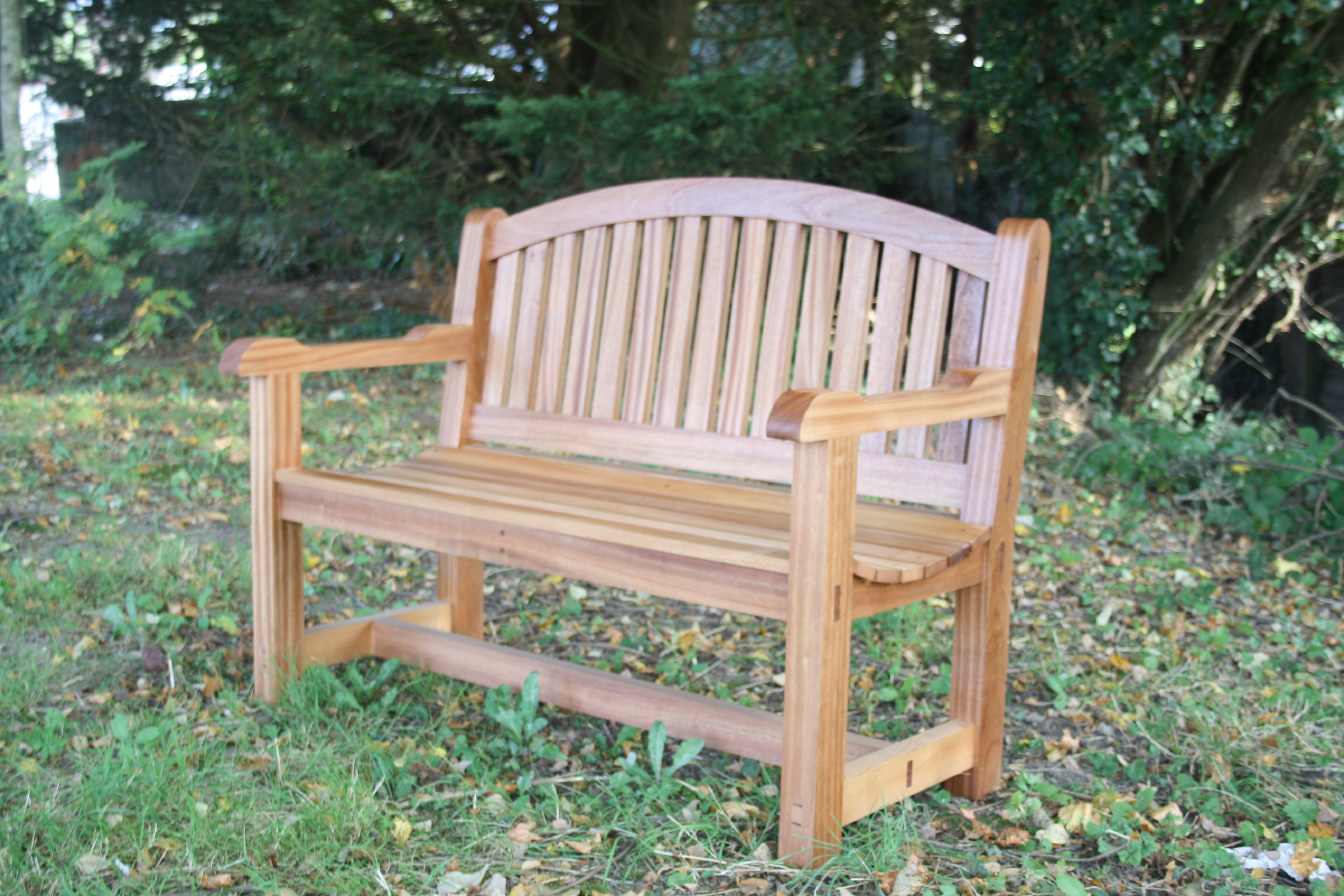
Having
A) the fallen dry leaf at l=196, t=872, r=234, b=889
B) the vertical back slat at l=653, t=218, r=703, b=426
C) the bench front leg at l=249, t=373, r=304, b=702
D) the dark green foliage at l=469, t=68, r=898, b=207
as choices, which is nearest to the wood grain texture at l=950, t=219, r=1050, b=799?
the vertical back slat at l=653, t=218, r=703, b=426

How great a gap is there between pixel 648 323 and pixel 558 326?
0.89 ft

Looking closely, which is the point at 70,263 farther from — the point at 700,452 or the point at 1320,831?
the point at 1320,831

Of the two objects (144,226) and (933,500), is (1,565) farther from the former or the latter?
(144,226)

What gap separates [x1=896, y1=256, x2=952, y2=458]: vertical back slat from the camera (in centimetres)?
229

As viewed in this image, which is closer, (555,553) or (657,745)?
(555,553)

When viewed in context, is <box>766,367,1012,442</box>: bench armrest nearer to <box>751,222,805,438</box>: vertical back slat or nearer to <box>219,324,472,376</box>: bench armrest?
<box>751,222,805,438</box>: vertical back slat

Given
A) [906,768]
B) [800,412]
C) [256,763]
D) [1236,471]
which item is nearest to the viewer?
[800,412]

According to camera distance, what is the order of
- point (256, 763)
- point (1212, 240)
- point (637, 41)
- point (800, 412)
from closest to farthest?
1. point (800, 412)
2. point (256, 763)
3. point (1212, 240)
4. point (637, 41)

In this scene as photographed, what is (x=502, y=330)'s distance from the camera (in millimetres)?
2939

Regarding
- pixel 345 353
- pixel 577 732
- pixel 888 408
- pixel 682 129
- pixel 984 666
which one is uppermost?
pixel 682 129

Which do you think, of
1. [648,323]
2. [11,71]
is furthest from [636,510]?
[11,71]

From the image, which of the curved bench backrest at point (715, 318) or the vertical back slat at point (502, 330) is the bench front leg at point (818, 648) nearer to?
the curved bench backrest at point (715, 318)

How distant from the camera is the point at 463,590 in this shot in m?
3.13

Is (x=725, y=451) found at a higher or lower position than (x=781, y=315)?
lower
